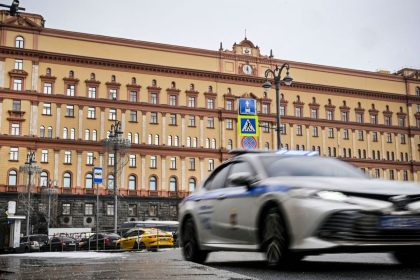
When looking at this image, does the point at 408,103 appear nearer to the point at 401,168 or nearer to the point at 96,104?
the point at 401,168

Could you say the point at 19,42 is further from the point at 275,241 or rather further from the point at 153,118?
the point at 275,241

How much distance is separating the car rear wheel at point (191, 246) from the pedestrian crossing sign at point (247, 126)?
1021cm

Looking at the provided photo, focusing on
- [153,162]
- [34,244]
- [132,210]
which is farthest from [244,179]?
[153,162]

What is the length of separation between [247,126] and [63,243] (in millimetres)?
21027

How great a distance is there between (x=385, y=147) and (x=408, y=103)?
25.5ft

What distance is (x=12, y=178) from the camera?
201 ft

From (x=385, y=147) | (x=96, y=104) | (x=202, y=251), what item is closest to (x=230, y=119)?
(x=96, y=104)

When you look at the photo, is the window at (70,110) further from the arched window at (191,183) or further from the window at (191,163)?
the arched window at (191,183)

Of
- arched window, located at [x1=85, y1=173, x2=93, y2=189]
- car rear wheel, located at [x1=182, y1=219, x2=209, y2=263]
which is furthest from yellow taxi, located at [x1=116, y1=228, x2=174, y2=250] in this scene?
arched window, located at [x1=85, y1=173, x2=93, y2=189]

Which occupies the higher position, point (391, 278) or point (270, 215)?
point (270, 215)

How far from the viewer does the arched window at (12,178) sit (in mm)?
61156

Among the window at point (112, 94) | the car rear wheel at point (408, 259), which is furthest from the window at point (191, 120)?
the car rear wheel at point (408, 259)

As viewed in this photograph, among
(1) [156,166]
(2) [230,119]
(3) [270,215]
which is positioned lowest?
(3) [270,215]

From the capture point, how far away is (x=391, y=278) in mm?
5434
